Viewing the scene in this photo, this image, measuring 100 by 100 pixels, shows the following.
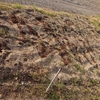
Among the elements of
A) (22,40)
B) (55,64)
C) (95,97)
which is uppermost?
(22,40)

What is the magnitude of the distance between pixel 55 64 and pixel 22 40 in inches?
58.0

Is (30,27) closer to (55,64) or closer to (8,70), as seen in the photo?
(55,64)

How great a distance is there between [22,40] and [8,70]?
5.33 feet

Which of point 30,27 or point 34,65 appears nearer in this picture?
point 34,65

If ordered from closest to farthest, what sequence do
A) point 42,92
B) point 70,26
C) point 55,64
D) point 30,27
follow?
1. point 42,92
2. point 55,64
3. point 30,27
4. point 70,26

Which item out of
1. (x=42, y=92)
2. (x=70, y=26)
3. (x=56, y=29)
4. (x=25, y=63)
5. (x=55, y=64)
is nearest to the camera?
(x=42, y=92)

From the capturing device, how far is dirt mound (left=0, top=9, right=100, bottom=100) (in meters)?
7.47

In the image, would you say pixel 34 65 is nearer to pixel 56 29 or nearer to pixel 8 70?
pixel 8 70

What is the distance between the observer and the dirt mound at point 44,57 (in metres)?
7.47

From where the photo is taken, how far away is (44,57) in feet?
28.4

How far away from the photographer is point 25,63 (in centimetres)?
798

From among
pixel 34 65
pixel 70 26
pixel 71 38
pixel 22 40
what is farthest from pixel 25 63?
pixel 70 26

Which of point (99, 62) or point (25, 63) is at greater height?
point (25, 63)

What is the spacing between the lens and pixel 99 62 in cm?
1048
